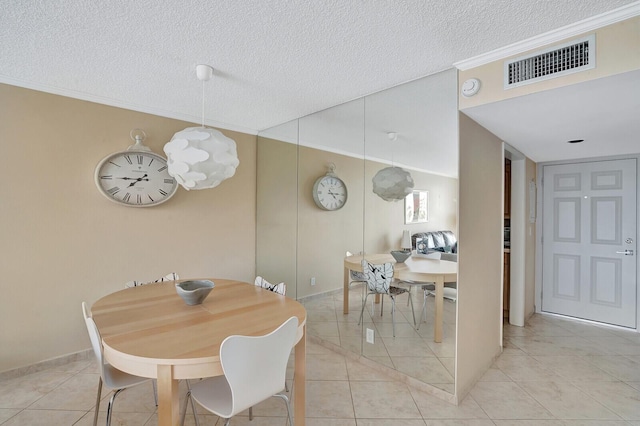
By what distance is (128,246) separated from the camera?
301 centimetres

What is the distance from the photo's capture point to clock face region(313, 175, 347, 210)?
9.82 feet

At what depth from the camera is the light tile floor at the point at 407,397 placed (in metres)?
2.00

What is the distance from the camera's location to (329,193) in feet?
10.3

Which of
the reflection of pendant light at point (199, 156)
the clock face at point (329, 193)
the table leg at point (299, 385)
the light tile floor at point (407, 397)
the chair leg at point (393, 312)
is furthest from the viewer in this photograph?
the clock face at point (329, 193)

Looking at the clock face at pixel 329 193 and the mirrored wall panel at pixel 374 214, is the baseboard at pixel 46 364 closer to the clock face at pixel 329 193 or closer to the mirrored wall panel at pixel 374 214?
the mirrored wall panel at pixel 374 214

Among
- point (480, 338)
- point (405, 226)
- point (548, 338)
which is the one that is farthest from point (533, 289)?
point (405, 226)

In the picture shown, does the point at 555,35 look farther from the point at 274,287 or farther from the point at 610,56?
the point at 274,287

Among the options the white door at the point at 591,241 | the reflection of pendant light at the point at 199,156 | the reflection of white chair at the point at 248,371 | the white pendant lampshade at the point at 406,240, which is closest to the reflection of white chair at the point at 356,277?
the white pendant lampshade at the point at 406,240

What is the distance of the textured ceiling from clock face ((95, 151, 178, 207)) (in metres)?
0.59

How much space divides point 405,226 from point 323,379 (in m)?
1.40

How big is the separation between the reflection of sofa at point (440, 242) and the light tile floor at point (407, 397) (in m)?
1.04

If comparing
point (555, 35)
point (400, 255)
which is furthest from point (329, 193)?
point (555, 35)

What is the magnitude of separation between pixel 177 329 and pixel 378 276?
63.7 inches

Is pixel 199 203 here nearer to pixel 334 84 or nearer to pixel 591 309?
pixel 334 84
